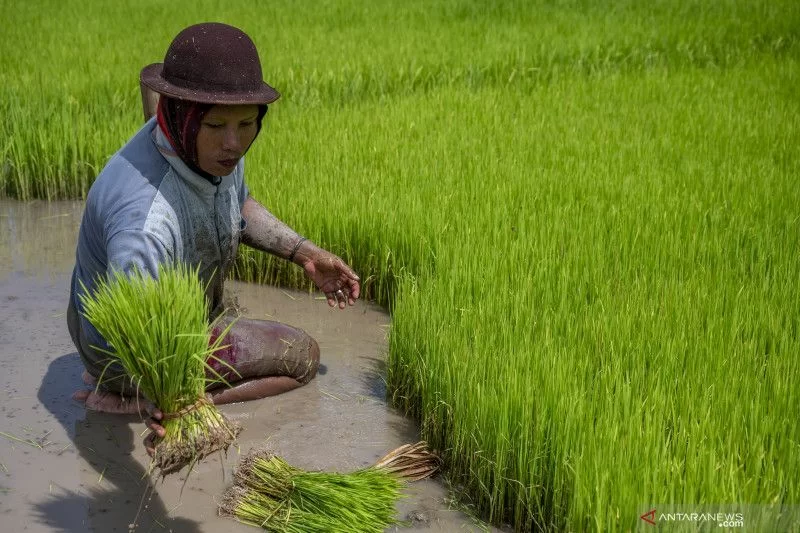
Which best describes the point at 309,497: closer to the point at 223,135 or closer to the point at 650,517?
the point at 650,517

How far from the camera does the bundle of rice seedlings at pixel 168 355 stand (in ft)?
7.34

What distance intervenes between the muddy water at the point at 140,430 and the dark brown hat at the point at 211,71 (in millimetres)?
992

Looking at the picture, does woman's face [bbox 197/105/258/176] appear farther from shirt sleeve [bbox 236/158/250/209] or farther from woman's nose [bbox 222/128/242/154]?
shirt sleeve [bbox 236/158/250/209]

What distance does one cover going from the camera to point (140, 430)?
3.00m

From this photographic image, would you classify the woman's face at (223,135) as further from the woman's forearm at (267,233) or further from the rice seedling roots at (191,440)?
the rice seedling roots at (191,440)

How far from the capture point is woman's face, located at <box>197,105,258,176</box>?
8.88 ft

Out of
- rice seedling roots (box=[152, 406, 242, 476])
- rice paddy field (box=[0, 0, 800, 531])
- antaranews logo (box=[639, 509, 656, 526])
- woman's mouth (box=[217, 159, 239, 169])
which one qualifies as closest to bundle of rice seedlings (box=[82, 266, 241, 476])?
rice seedling roots (box=[152, 406, 242, 476])

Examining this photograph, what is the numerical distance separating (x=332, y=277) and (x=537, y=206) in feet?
4.73

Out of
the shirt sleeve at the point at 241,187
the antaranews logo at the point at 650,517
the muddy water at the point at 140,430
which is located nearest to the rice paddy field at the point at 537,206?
the antaranews logo at the point at 650,517

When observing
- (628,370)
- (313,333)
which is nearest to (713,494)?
(628,370)

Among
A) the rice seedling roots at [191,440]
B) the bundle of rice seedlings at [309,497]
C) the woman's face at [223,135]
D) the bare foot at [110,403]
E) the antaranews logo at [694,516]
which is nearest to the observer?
the antaranews logo at [694,516]

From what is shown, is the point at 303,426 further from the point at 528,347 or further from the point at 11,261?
the point at 11,261

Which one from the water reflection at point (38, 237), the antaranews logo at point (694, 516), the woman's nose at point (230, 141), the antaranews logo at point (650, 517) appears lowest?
the water reflection at point (38, 237)

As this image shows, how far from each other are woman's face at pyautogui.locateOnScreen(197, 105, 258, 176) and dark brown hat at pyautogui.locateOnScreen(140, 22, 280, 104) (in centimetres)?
6
